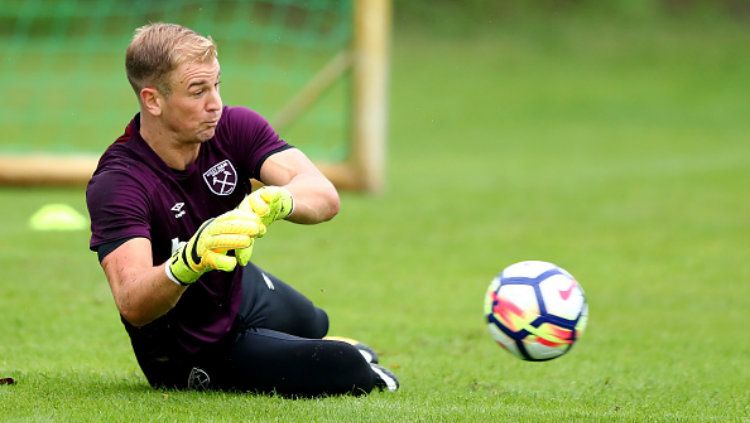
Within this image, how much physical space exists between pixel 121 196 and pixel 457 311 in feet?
12.3

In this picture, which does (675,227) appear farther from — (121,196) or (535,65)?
(535,65)

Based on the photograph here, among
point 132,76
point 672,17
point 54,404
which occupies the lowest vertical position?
point 54,404

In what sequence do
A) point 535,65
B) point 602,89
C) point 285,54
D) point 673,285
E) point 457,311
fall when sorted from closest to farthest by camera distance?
point 457,311
point 673,285
point 285,54
point 602,89
point 535,65

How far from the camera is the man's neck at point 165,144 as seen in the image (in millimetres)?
5242

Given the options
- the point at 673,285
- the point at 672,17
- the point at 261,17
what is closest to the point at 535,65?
the point at 672,17

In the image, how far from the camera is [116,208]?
4949 mm

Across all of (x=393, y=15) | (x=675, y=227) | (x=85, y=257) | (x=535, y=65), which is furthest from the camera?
(x=393, y=15)

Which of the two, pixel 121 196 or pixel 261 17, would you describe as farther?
pixel 261 17

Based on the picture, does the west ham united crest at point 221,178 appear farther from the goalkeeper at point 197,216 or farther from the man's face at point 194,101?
the man's face at point 194,101

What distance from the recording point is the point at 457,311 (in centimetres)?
829

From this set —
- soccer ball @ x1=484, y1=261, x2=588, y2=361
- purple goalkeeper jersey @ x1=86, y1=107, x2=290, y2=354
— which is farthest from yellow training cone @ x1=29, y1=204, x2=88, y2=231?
soccer ball @ x1=484, y1=261, x2=588, y2=361

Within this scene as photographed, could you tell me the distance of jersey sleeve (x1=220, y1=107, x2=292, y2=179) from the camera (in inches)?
217

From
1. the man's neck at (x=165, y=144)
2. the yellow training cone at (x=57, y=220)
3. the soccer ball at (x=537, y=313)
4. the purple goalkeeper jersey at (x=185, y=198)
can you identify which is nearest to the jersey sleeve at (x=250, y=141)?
the purple goalkeeper jersey at (x=185, y=198)

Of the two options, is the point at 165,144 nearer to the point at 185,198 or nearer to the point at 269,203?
the point at 185,198
